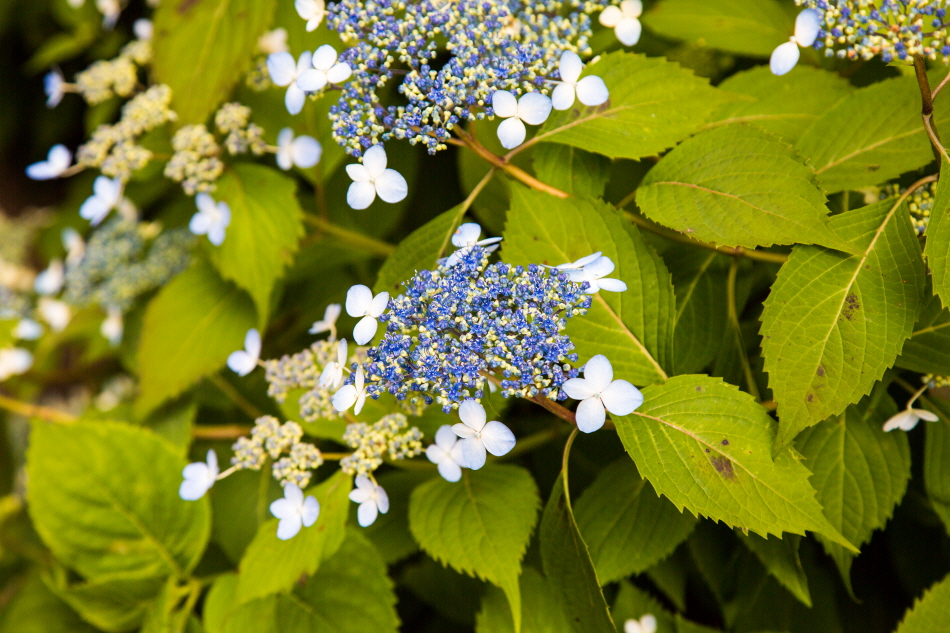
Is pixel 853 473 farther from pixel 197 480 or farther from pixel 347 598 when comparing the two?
pixel 197 480

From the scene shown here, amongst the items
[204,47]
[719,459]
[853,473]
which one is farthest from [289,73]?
[853,473]

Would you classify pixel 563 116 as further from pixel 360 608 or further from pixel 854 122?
pixel 360 608

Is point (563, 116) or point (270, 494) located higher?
point (563, 116)

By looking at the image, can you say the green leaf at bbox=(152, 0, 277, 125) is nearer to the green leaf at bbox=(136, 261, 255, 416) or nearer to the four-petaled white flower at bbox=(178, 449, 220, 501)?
the green leaf at bbox=(136, 261, 255, 416)

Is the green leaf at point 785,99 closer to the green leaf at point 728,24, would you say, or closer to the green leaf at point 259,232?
the green leaf at point 728,24

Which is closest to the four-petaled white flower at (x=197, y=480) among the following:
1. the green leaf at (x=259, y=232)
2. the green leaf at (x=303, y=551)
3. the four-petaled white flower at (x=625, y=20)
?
the green leaf at (x=303, y=551)

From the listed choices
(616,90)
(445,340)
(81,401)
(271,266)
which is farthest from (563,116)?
(81,401)
